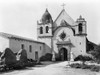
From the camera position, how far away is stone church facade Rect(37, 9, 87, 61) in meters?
39.1

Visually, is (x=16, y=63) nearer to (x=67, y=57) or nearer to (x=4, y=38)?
(x=4, y=38)

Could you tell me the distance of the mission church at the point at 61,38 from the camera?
3881cm

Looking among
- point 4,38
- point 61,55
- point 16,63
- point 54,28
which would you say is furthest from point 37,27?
point 16,63

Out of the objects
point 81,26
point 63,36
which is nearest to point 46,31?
point 63,36

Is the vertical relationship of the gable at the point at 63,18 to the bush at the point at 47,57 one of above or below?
above

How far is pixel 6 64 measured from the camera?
20062 mm

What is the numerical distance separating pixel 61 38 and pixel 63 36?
728mm

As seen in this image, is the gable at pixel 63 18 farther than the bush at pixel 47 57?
Yes

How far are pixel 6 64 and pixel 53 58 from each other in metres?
19.7

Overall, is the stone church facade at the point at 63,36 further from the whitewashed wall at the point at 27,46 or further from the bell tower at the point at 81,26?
the whitewashed wall at the point at 27,46

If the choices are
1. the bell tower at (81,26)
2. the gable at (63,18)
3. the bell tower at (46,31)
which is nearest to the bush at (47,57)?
the bell tower at (46,31)

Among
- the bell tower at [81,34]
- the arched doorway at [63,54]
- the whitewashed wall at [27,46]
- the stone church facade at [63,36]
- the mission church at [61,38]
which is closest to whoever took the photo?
the whitewashed wall at [27,46]

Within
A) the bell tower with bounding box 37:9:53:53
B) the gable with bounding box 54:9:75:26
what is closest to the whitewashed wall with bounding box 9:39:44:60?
the bell tower with bounding box 37:9:53:53

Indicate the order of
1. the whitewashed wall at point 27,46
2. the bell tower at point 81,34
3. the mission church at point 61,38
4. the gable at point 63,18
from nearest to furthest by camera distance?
the whitewashed wall at point 27,46 → the bell tower at point 81,34 → the mission church at point 61,38 → the gable at point 63,18
